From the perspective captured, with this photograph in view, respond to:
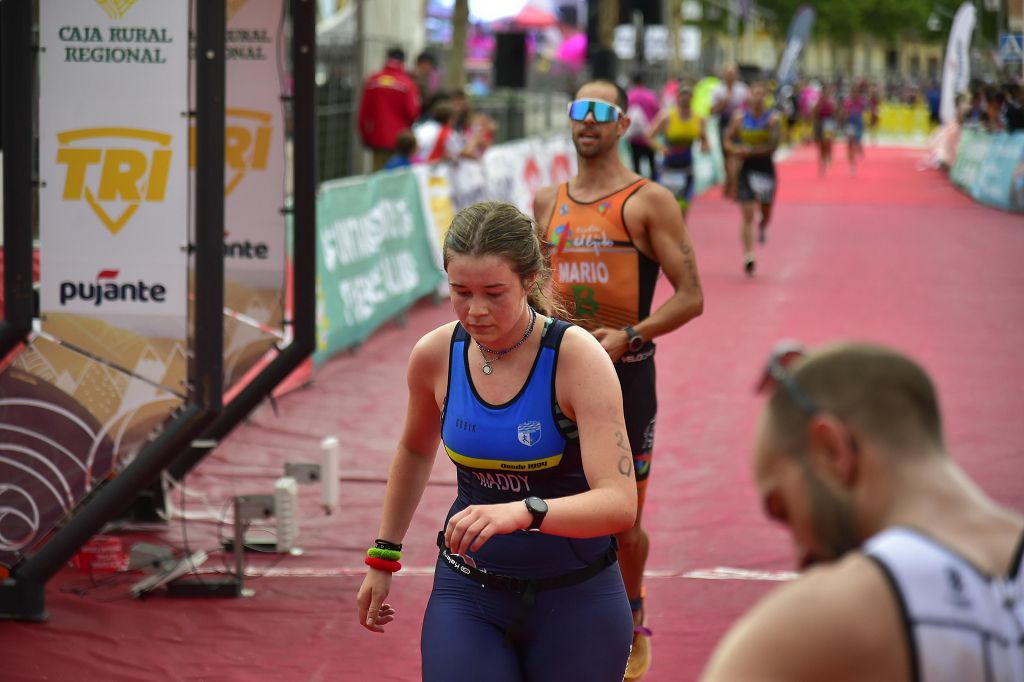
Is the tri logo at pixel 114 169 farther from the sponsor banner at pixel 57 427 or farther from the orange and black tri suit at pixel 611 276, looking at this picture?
the orange and black tri suit at pixel 611 276

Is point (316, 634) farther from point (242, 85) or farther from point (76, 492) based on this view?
point (242, 85)

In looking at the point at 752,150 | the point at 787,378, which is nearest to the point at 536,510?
the point at 787,378

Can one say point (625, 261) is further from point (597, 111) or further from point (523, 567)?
point (523, 567)

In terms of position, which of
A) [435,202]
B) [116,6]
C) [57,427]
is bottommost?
[57,427]

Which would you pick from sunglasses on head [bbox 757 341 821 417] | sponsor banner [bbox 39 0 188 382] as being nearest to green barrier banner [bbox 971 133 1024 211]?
sponsor banner [bbox 39 0 188 382]

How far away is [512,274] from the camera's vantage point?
11.5 ft

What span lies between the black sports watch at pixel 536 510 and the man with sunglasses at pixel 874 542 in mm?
1309

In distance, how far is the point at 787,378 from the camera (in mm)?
1878

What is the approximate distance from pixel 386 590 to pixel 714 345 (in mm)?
9713

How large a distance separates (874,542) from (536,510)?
1.47 m

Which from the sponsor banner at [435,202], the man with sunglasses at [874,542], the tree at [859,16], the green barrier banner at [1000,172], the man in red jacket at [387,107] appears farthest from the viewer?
the tree at [859,16]

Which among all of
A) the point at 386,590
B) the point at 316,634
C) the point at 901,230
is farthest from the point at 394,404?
the point at 901,230

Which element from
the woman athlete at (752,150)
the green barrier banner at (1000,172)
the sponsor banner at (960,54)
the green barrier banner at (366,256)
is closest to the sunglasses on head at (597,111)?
the green barrier banner at (366,256)

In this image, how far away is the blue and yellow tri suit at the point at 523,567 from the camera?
3420 mm
